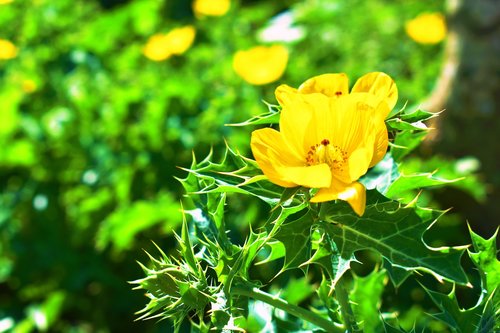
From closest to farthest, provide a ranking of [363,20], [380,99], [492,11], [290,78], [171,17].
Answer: [380,99] → [492,11] → [290,78] → [363,20] → [171,17]

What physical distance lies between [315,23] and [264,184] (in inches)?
150

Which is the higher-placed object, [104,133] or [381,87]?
[381,87]

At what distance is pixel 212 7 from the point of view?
4.89 meters

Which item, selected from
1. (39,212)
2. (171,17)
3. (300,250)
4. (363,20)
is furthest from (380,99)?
(171,17)

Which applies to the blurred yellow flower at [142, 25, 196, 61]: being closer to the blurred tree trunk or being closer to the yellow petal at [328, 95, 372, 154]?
the blurred tree trunk

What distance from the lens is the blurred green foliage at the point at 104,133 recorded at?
345 centimetres

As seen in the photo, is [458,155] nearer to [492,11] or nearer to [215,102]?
[492,11]

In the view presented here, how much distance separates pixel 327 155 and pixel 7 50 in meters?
3.48

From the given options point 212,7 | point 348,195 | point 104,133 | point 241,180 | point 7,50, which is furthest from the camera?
point 212,7

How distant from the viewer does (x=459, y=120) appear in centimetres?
349

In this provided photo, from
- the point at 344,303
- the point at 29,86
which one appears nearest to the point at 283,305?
the point at 344,303

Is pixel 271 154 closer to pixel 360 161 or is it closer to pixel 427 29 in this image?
pixel 360 161

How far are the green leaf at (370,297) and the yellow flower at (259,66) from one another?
264cm

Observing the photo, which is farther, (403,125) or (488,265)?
(488,265)
